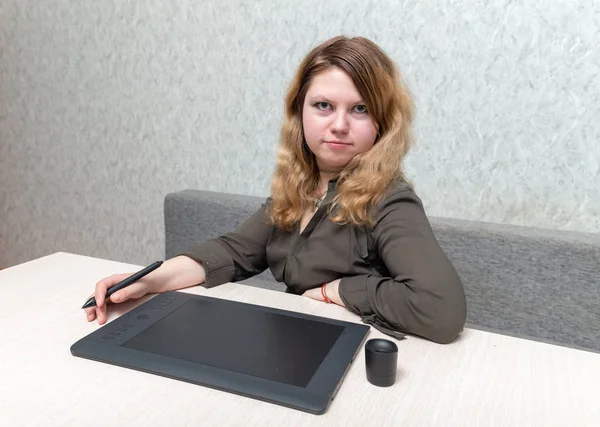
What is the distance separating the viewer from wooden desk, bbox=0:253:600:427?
1.98 feet

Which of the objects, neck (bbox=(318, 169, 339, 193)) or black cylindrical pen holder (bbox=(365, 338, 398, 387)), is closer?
black cylindrical pen holder (bbox=(365, 338, 398, 387))

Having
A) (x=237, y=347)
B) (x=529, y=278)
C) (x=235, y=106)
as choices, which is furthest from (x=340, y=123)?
(x=235, y=106)

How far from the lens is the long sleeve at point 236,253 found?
1071 mm

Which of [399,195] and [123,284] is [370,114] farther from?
[123,284]

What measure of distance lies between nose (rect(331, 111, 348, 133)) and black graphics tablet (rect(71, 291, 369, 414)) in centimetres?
36

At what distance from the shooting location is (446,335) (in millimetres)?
801

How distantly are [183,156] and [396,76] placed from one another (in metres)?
1.10

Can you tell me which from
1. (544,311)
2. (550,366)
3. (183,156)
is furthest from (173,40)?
(550,366)

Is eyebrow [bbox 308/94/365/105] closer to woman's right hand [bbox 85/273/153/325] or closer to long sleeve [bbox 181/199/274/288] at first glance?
long sleeve [bbox 181/199/274/288]

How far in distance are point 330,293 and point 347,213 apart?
160 mm

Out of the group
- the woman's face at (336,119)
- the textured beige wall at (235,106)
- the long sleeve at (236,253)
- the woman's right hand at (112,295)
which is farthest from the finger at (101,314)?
the textured beige wall at (235,106)

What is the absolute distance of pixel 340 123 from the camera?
98cm

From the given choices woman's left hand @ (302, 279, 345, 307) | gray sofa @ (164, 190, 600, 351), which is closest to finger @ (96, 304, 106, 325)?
woman's left hand @ (302, 279, 345, 307)

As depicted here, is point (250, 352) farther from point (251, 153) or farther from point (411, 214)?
point (251, 153)
